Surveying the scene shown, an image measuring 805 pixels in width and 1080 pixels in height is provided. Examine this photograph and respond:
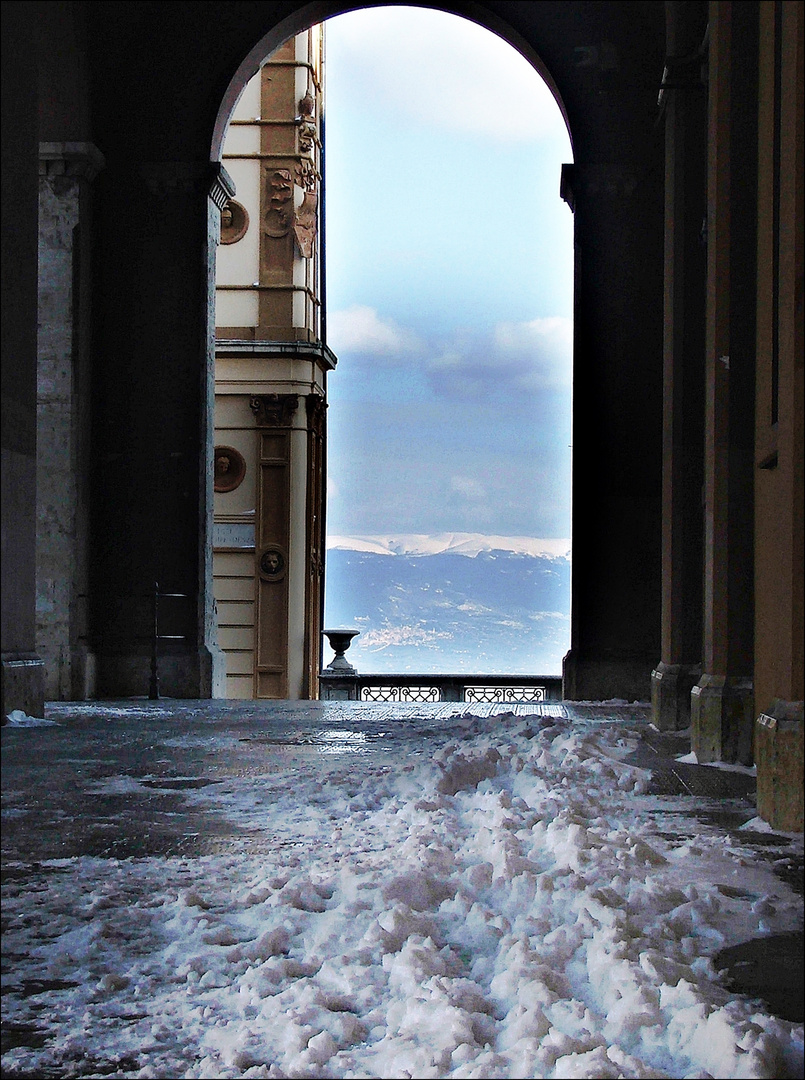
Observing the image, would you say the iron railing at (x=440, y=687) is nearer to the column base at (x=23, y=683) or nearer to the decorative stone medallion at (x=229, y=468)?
the decorative stone medallion at (x=229, y=468)

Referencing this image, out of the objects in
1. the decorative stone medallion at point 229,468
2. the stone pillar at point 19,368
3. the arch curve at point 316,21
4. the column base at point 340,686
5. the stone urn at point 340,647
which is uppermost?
the arch curve at point 316,21

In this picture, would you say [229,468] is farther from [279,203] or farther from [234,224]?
[279,203]

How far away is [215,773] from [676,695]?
2669 mm

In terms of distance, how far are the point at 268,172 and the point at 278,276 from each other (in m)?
1.30

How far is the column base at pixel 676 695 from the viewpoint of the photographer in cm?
578

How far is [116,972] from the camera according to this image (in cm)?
185

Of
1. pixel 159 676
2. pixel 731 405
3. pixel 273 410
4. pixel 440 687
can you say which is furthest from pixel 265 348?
pixel 731 405

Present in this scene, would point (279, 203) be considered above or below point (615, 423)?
above

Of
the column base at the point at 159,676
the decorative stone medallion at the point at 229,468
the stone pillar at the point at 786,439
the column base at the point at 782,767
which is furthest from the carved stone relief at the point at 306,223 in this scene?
the column base at the point at 782,767

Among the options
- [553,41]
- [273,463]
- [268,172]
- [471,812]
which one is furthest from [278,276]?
[471,812]

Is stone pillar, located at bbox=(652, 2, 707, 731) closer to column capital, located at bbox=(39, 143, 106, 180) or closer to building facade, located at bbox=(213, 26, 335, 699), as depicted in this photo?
column capital, located at bbox=(39, 143, 106, 180)

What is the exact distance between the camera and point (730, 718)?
14.8 feet

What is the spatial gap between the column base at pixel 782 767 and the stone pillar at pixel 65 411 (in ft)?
17.3

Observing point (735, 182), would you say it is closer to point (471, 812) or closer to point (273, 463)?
point (471, 812)
